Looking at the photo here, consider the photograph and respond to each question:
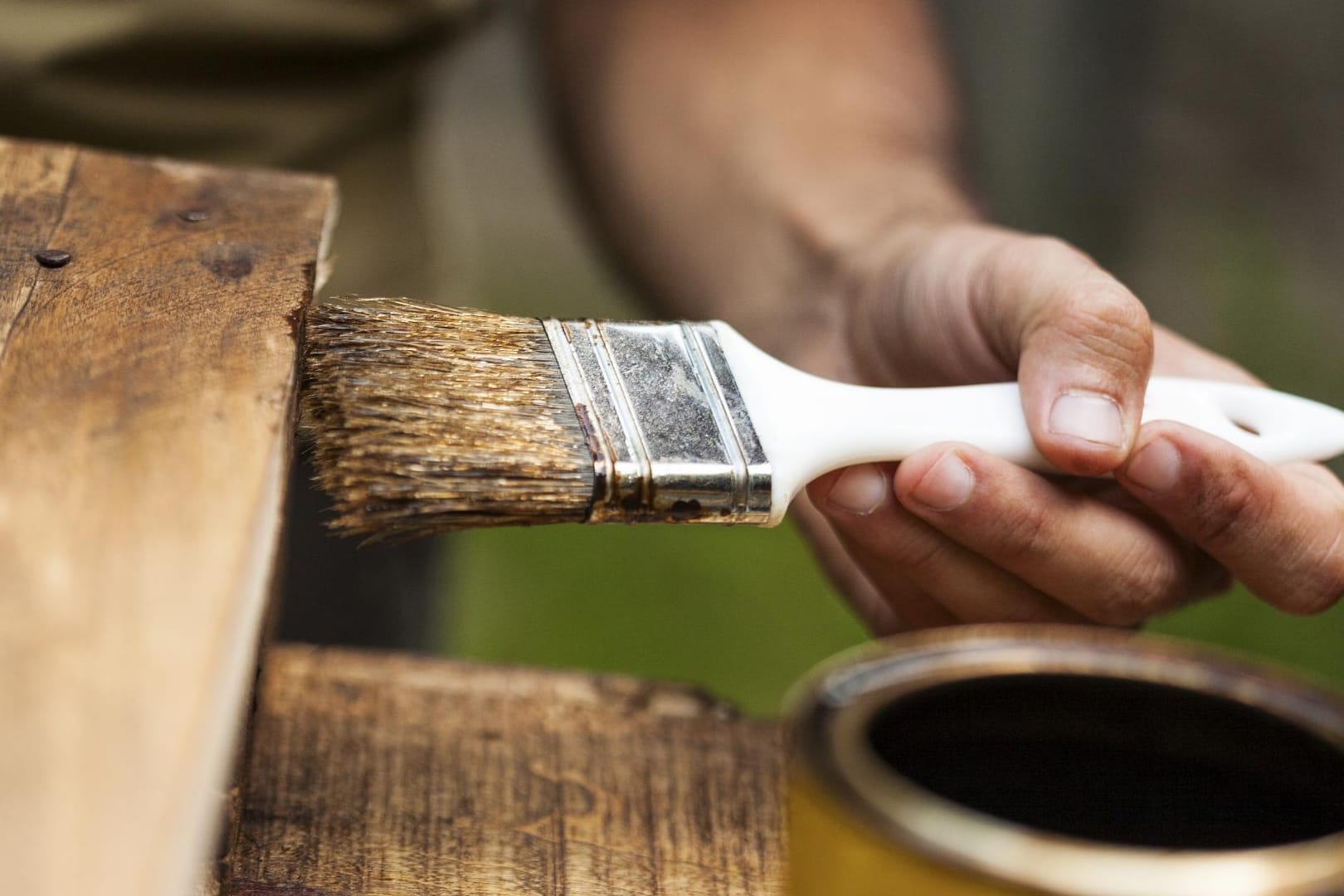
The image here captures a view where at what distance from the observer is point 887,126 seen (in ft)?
5.42

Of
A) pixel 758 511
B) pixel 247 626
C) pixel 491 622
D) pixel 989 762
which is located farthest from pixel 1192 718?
pixel 491 622

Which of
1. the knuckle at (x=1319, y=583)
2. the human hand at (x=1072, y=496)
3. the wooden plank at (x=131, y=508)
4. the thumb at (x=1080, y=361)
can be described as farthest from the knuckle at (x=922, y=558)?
Result: the wooden plank at (x=131, y=508)

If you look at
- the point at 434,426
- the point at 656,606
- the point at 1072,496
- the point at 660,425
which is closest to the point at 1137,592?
the point at 1072,496

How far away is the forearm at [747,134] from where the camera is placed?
1.56 metres

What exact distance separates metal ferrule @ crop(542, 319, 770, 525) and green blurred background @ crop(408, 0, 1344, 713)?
6.01ft

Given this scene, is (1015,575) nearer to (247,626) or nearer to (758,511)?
(758,511)

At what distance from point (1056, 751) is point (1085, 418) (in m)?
0.36

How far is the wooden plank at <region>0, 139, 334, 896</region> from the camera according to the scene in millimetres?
527

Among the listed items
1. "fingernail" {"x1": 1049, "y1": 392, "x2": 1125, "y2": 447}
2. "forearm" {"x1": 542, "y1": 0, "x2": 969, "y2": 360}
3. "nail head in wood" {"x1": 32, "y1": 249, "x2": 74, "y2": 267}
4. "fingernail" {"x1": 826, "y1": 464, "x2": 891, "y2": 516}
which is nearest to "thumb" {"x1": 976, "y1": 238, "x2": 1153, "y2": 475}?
"fingernail" {"x1": 1049, "y1": 392, "x2": 1125, "y2": 447}

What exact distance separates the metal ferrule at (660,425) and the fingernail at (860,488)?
0.11 m

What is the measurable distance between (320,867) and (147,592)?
29 cm

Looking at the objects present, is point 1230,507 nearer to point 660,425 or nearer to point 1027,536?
point 1027,536

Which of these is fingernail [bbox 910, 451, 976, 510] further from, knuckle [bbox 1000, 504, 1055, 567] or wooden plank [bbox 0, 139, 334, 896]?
wooden plank [bbox 0, 139, 334, 896]

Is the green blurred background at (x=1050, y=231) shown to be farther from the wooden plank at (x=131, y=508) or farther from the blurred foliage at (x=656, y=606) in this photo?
the wooden plank at (x=131, y=508)
